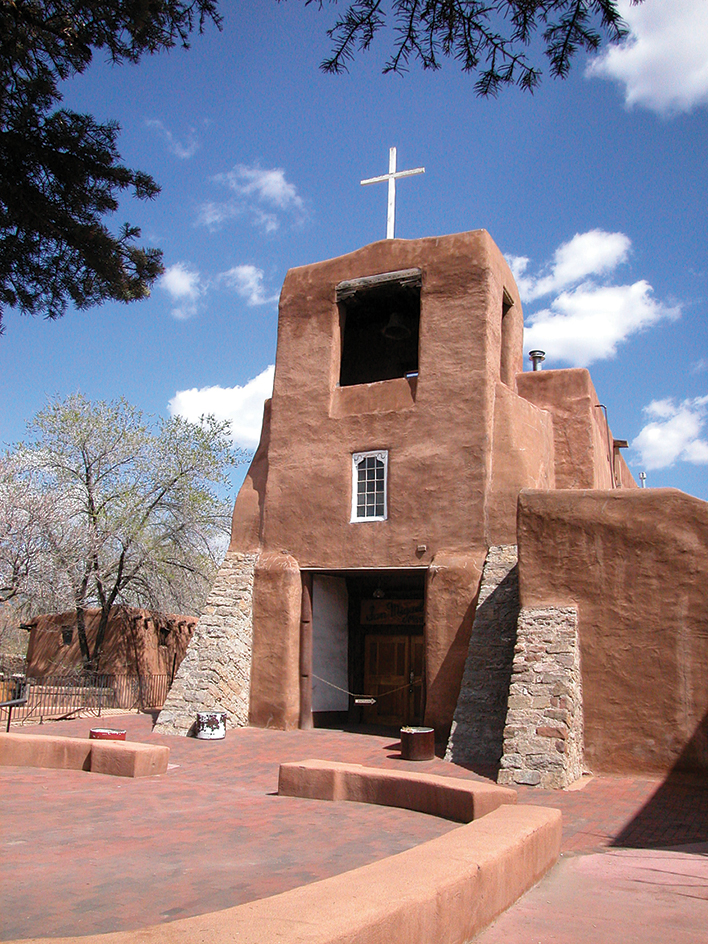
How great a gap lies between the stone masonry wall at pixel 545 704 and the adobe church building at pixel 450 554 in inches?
1.1

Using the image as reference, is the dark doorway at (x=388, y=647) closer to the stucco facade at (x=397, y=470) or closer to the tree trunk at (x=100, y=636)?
the stucco facade at (x=397, y=470)

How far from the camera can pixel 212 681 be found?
1500cm

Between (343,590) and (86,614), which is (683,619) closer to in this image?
(343,590)

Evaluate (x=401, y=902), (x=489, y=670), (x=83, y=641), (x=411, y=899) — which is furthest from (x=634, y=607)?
(x=83, y=641)

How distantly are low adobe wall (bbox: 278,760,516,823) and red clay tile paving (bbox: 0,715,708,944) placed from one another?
184 mm

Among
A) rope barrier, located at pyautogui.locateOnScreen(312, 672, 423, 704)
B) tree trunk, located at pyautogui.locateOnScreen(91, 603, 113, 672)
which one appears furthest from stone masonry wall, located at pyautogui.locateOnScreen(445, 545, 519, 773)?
tree trunk, located at pyautogui.locateOnScreen(91, 603, 113, 672)

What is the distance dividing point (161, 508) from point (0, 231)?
53.6ft

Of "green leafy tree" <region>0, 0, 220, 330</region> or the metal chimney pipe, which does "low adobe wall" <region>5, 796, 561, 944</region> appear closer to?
"green leafy tree" <region>0, 0, 220, 330</region>

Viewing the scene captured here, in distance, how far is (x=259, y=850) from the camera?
6.05 m

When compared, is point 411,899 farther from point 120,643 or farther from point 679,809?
point 120,643

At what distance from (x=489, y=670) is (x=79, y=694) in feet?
35.1

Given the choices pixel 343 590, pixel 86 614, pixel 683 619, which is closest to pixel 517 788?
pixel 683 619

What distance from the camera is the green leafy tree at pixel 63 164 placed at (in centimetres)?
583

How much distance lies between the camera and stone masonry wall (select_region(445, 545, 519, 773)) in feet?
38.7
